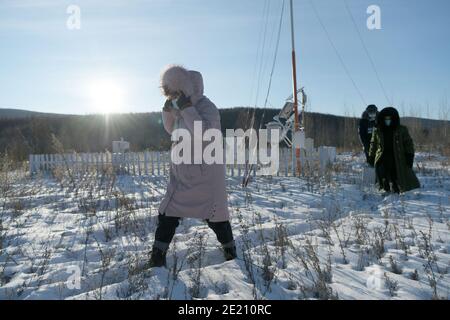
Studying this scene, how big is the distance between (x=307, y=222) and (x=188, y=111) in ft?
8.88

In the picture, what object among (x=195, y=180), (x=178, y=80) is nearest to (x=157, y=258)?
(x=195, y=180)

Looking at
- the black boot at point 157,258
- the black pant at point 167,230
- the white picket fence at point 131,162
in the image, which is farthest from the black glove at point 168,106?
the white picket fence at point 131,162

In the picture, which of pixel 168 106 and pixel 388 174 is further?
pixel 388 174

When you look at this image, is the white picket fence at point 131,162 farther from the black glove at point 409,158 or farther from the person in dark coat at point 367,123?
the black glove at point 409,158

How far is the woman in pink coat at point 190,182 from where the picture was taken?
3.29 meters

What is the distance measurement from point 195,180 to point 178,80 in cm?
88

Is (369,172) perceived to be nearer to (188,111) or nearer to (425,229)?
(425,229)

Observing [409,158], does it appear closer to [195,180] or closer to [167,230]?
[195,180]

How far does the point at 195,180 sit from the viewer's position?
3.34 metres

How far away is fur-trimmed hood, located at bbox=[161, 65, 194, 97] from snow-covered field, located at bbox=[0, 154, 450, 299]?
152cm

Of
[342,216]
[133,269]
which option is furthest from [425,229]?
[133,269]

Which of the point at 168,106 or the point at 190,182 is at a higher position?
the point at 168,106

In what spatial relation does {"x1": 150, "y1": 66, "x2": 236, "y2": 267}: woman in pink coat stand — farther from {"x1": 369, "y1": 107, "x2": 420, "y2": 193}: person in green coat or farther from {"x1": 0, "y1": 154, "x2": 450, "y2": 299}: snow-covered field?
{"x1": 369, "y1": 107, "x2": 420, "y2": 193}: person in green coat

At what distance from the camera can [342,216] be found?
5504 millimetres
